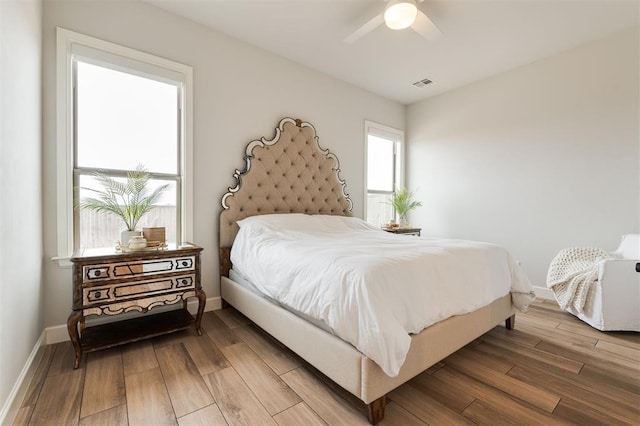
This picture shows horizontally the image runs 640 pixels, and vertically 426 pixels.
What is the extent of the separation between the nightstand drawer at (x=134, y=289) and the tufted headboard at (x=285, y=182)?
0.62 metres

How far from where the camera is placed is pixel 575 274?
8.10ft

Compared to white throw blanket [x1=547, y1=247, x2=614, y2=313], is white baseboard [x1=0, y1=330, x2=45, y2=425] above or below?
below

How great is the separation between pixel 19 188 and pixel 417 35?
3329 mm

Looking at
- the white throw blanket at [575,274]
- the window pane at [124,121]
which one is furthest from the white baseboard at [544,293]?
the window pane at [124,121]

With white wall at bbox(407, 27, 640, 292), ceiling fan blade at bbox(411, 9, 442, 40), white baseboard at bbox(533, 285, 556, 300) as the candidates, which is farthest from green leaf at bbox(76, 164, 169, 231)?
white baseboard at bbox(533, 285, 556, 300)

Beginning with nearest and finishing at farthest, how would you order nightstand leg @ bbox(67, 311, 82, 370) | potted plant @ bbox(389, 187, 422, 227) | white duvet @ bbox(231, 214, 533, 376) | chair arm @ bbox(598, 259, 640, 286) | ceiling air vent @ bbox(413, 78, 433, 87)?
1. white duvet @ bbox(231, 214, 533, 376)
2. nightstand leg @ bbox(67, 311, 82, 370)
3. chair arm @ bbox(598, 259, 640, 286)
4. ceiling air vent @ bbox(413, 78, 433, 87)
5. potted plant @ bbox(389, 187, 422, 227)

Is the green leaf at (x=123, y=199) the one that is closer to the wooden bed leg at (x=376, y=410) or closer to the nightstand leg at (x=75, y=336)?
the nightstand leg at (x=75, y=336)

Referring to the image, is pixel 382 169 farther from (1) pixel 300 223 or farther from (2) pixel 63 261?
(2) pixel 63 261

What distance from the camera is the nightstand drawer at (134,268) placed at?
5.86 feet

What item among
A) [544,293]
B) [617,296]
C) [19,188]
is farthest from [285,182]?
[544,293]

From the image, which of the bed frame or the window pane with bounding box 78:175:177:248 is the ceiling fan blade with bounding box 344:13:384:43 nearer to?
the bed frame

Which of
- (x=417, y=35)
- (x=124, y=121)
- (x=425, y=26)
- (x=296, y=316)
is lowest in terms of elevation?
(x=296, y=316)

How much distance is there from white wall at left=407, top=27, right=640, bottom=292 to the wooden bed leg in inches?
118

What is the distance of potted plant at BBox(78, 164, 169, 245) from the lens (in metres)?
2.14
